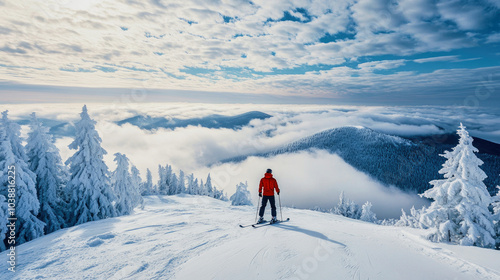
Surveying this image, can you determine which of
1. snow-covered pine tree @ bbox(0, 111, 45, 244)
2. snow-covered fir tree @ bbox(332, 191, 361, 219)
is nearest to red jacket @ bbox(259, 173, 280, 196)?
snow-covered pine tree @ bbox(0, 111, 45, 244)

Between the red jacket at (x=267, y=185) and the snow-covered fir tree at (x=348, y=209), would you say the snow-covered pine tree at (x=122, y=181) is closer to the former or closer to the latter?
the red jacket at (x=267, y=185)

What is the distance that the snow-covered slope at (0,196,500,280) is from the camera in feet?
17.9

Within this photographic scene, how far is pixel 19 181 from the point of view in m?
16.4

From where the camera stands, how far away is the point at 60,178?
75.0 ft

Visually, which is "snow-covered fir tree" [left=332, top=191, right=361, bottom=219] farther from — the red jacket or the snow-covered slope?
the red jacket

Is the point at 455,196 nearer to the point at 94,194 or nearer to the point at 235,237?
the point at 235,237

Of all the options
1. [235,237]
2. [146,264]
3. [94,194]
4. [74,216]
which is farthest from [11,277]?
[74,216]

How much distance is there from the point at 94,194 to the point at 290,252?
71.5 ft

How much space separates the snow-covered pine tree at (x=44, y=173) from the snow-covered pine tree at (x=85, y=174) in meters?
1.74

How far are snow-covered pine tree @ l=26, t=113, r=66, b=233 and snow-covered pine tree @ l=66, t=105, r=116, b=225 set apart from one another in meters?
1.74

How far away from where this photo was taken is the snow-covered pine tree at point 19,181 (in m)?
16.2

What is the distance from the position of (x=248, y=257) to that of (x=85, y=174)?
21.5m

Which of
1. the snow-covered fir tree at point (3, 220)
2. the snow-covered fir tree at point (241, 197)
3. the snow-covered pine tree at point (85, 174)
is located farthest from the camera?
the snow-covered fir tree at point (241, 197)

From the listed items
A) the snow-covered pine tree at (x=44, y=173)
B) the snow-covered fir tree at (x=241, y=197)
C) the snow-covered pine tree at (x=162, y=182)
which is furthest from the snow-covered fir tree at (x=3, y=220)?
the snow-covered pine tree at (x=162, y=182)
